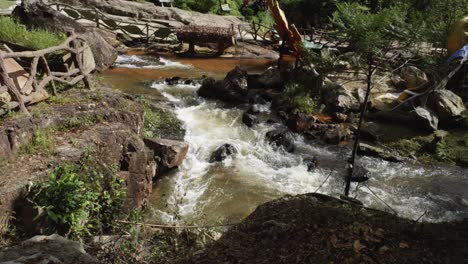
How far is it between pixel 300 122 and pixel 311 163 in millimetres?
2012

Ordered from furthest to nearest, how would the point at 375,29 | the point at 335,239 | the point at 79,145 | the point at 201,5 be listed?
the point at 201,5 → the point at 79,145 → the point at 375,29 → the point at 335,239

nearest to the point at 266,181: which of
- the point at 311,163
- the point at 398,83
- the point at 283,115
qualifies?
the point at 311,163

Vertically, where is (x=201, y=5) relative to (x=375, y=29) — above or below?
below

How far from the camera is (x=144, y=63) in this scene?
57.4 ft

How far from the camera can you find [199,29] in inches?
747

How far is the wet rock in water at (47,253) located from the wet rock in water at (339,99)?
10.2 metres

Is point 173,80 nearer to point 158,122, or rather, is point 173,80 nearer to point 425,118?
point 158,122

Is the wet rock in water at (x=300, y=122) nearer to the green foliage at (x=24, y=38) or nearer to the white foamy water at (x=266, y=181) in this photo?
the white foamy water at (x=266, y=181)


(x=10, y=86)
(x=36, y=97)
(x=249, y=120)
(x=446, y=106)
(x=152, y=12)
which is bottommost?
(x=249, y=120)

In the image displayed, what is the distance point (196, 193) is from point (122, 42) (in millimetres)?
13577

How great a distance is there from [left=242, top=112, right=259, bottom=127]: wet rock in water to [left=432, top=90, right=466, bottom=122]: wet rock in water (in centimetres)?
578

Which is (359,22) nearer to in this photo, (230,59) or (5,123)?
(5,123)

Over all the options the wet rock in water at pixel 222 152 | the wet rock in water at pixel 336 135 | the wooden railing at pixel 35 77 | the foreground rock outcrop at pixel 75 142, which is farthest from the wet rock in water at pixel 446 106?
the wooden railing at pixel 35 77

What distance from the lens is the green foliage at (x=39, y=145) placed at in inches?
248
